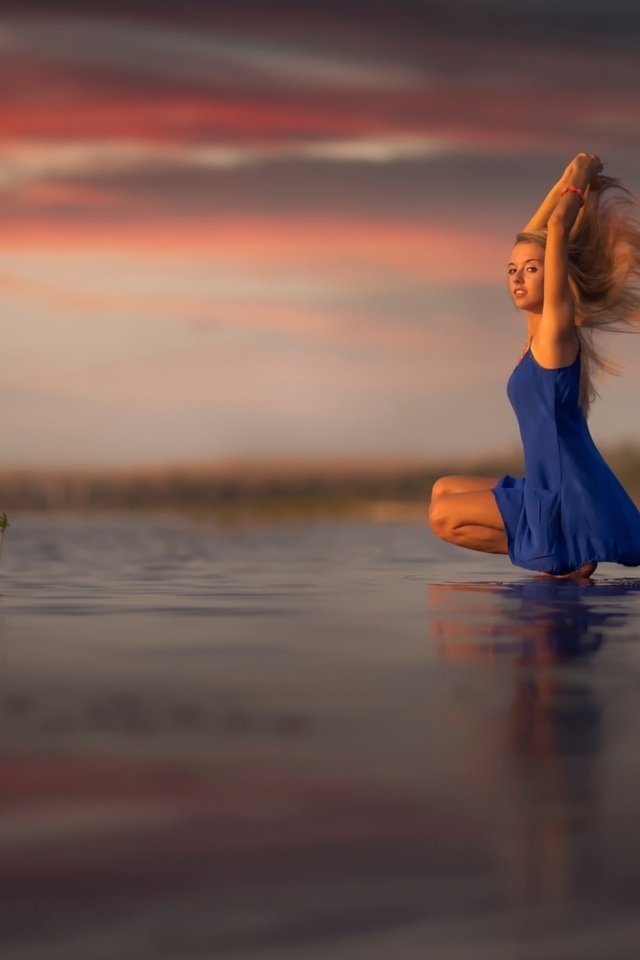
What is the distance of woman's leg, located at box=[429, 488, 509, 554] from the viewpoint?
5.65 m

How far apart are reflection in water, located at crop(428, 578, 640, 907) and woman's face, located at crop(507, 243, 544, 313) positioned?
119 cm

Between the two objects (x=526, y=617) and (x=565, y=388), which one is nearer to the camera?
(x=526, y=617)

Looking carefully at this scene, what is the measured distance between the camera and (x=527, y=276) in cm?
561

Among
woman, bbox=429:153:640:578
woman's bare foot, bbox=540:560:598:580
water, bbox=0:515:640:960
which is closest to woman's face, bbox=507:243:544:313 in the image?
woman, bbox=429:153:640:578

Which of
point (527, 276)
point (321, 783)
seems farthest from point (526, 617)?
point (321, 783)

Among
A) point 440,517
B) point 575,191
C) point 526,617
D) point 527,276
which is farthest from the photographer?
point 440,517

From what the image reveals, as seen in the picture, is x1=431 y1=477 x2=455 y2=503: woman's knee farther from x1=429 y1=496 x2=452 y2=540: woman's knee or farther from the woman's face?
the woman's face

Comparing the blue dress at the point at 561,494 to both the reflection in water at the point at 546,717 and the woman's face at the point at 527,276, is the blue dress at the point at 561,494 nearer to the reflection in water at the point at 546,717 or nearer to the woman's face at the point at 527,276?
the woman's face at the point at 527,276

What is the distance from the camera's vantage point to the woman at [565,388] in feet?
17.7

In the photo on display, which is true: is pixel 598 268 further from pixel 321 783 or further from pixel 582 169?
pixel 321 783

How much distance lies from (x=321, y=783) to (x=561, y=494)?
3.59 meters

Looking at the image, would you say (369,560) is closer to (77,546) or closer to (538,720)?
(77,546)

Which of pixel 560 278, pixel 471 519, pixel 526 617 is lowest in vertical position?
pixel 526 617

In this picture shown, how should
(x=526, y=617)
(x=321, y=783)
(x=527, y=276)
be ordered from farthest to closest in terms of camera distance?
(x=527, y=276)
(x=526, y=617)
(x=321, y=783)
